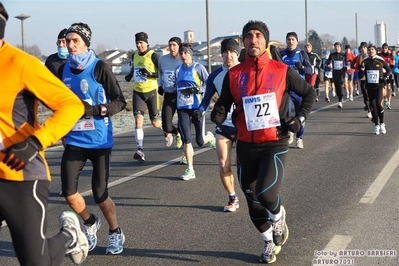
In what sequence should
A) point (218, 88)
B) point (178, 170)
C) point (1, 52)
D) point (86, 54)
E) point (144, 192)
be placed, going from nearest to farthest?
1. point (1, 52)
2. point (86, 54)
3. point (218, 88)
4. point (144, 192)
5. point (178, 170)

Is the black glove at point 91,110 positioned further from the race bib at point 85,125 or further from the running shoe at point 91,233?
the running shoe at point 91,233

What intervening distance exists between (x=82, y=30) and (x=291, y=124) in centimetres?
202

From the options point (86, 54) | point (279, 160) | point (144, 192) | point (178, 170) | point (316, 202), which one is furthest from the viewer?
point (178, 170)

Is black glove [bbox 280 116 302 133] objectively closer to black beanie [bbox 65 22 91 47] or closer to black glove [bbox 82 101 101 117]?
black glove [bbox 82 101 101 117]

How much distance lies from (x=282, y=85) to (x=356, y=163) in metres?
5.30

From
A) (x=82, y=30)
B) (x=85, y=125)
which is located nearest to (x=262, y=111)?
(x=85, y=125)

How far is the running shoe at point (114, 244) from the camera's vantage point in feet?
19.4

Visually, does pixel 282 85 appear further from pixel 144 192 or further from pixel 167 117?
pixel 167 117

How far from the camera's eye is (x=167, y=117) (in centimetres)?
1070

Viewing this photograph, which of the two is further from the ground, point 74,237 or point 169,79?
point 169,79

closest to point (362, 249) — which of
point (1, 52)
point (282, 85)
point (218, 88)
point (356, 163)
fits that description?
point (282, 85)

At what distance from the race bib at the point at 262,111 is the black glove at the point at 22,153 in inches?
89.8

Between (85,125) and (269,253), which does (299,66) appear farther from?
(269,253)

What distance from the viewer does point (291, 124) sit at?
5473 mm
